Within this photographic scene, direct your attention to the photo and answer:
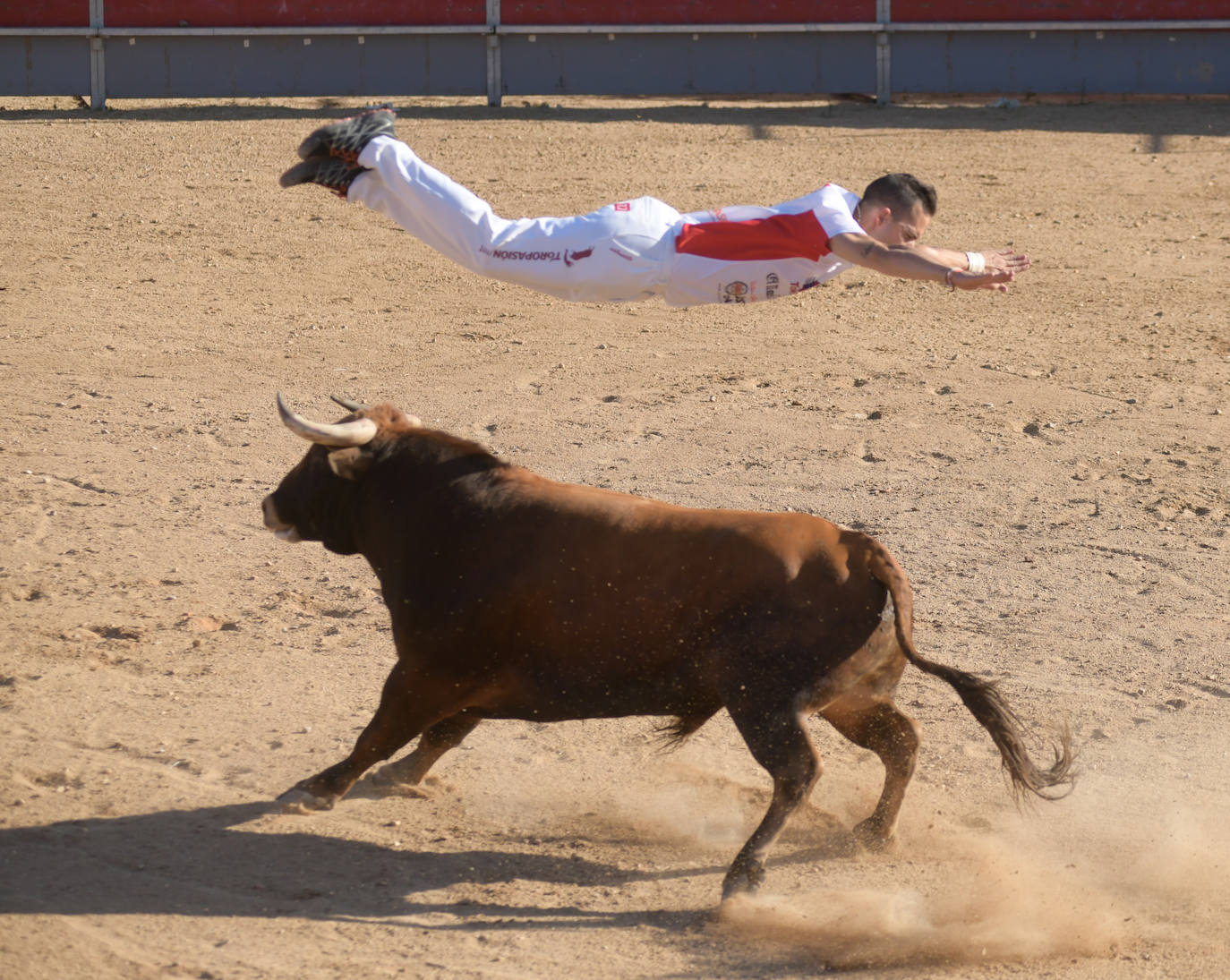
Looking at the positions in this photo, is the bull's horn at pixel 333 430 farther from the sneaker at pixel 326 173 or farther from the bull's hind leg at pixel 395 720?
the sneaker at pixel 326 173

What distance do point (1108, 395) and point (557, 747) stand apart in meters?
5.72

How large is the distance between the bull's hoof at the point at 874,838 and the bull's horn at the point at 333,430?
83.0 inches

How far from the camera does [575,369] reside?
34.7ft

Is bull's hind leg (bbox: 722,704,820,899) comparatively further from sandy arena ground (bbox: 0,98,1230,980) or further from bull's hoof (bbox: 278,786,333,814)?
bull's hoof (bbox: 278,786,333,814)

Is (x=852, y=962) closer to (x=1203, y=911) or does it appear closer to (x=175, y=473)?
(x=1203, y=911)

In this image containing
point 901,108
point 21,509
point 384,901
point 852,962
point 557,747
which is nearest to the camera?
point 852,962

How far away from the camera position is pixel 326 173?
596 centimetres

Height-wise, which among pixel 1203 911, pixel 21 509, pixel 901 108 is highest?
pixel 901 108

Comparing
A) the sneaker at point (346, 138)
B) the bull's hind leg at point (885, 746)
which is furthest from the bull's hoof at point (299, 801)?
the sneaker at point (346, 138)

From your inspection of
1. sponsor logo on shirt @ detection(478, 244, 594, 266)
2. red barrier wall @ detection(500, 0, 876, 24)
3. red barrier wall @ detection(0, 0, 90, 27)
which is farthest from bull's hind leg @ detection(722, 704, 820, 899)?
red barrier wall @ detection(0, 0, 90, 27)

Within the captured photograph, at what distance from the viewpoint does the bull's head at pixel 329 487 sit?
5203 mm

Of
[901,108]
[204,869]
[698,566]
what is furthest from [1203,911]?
[901,108]

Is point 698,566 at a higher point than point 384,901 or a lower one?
higher

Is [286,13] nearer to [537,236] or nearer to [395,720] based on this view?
[537,236]
